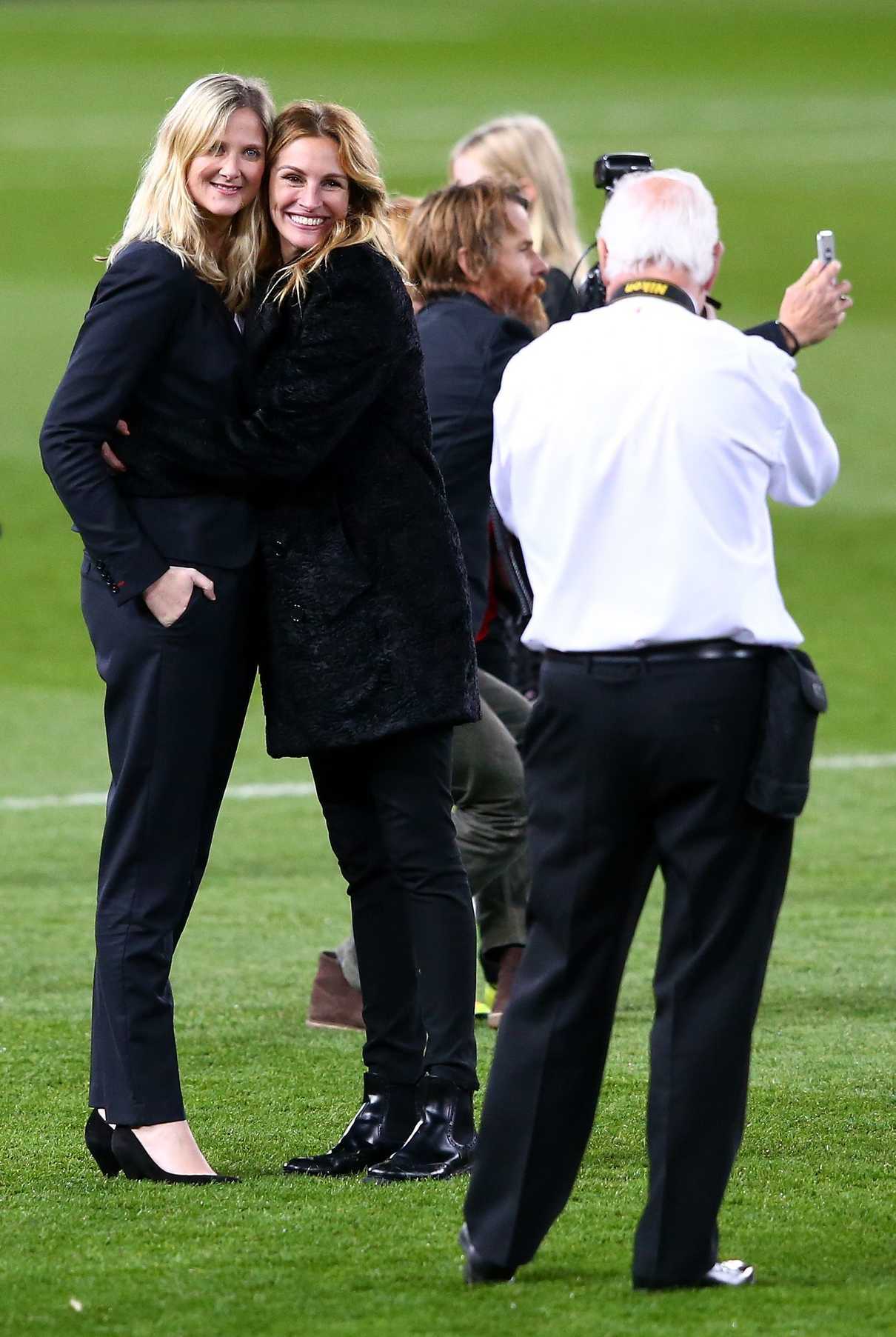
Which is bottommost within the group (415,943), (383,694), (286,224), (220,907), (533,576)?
(220,907)

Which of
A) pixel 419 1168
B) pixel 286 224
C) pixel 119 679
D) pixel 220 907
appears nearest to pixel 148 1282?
pixel 419 1168

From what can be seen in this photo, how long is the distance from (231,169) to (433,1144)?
5.46ft

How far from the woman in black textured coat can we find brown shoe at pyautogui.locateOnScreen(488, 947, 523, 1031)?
143 centimetres

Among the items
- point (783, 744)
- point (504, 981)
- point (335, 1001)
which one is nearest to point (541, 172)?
point (504, 981)

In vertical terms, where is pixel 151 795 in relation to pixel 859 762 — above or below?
above

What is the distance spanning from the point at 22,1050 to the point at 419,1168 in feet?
4.80

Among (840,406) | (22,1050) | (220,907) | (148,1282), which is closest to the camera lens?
(148,1282)

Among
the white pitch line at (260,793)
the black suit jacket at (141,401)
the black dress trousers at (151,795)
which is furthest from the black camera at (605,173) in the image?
the white pitch line at (260,793)

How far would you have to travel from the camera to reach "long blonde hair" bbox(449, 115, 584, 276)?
6883 mm

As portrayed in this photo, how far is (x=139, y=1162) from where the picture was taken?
382 centimetres

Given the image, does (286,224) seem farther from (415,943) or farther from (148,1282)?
(148,1282)

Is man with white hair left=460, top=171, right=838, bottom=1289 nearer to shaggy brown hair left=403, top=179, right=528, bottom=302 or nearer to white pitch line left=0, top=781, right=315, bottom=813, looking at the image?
shaggy brown hair left=403, top=179, right=528, bottom=302

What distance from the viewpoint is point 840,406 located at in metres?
20.6

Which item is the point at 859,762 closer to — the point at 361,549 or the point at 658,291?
the point at 361,549
